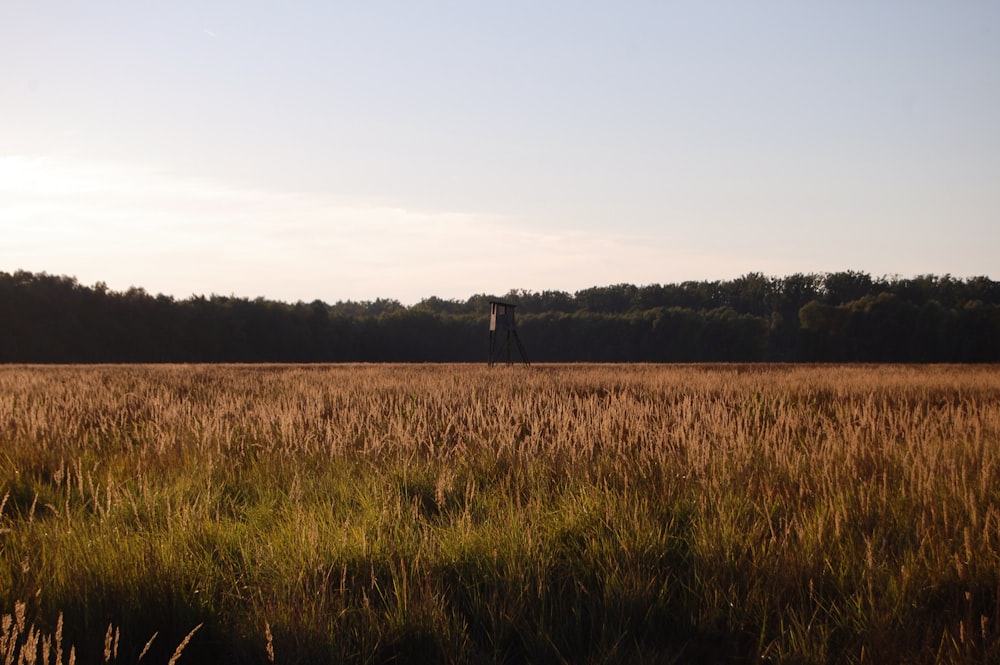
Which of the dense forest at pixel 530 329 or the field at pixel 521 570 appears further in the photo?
the dense forest at pixel 530 329

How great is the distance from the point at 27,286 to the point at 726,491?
76.5 meters

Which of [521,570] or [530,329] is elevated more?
[530,329]

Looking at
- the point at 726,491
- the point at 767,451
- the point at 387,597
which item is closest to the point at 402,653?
the point at 387,597

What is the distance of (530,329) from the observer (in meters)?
97.1

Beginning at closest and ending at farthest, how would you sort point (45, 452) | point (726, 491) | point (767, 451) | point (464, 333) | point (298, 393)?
point (726, 491) → point (767, 451) → point (45, 452) → point (298, 393) → point (464, 333)

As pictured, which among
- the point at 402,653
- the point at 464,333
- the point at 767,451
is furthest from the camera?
the point at 464,333

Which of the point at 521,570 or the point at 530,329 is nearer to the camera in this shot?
the point at 521,570

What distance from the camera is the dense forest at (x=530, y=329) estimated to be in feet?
220

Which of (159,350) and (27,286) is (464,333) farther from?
(27,286)

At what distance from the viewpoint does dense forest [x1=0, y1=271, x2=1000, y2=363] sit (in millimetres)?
67000

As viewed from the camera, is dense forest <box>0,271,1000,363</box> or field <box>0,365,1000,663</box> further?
dense forest <box>0,271,1000,363</box>

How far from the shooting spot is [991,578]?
3.17 m

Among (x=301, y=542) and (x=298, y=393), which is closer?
(x=301, y=542)

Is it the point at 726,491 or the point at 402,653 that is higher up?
the point at 726,491
